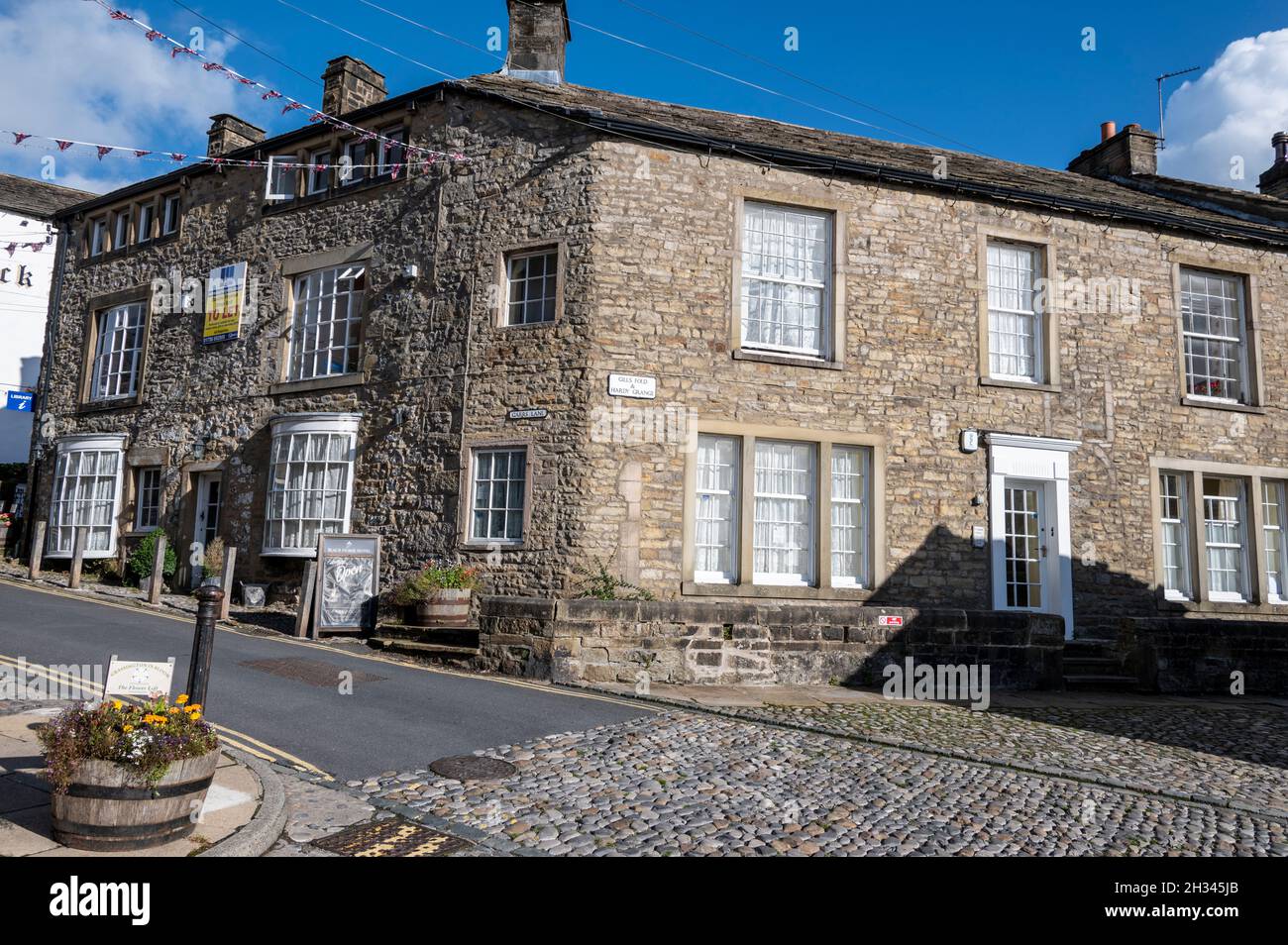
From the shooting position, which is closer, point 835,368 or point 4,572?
point 835,368

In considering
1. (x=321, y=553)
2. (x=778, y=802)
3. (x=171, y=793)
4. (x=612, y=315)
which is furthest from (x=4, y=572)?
(x=778, y=802)

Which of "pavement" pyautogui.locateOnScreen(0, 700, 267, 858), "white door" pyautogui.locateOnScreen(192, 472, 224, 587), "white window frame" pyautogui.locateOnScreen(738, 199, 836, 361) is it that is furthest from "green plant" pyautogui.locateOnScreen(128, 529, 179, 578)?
"white window frame" pyautogui.locateOnScreen(738, 199, 836, 361)

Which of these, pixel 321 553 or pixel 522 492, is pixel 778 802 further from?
pixel 321 553

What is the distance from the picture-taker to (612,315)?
12.6m

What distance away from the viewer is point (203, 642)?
5.19m

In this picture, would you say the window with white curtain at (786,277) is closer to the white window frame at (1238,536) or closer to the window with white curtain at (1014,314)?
the window with white curtain at (1014,314)

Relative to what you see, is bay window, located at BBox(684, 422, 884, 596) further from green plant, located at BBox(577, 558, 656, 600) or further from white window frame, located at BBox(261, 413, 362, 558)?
white window frame, located at BBox(261, 413, 362, 558)

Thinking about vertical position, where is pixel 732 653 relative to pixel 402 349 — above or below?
below

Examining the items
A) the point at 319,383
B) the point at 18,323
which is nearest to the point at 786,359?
the point at 319,383

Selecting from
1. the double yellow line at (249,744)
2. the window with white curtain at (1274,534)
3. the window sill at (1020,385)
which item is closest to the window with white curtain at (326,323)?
the double yellow line at (249,744)

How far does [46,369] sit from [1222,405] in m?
24.1

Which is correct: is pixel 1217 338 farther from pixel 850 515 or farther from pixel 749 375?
pixel 749 375

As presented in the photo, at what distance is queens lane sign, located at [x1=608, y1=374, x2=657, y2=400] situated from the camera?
12.4 metres
